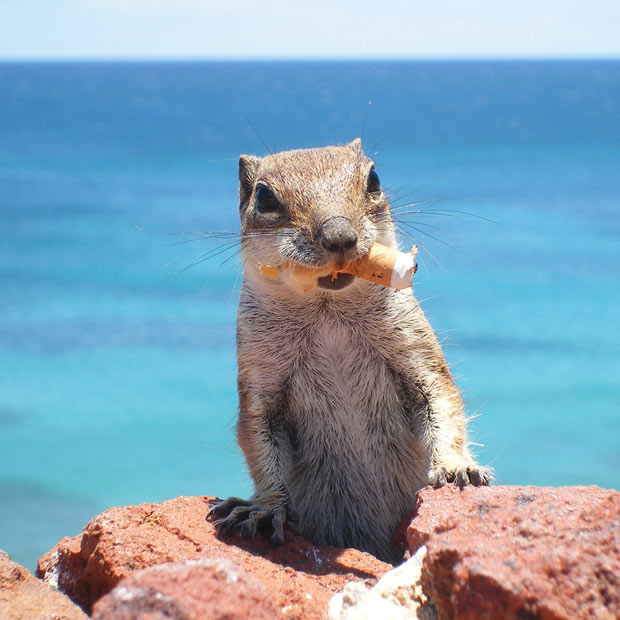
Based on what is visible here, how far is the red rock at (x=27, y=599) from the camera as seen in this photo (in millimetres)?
3764

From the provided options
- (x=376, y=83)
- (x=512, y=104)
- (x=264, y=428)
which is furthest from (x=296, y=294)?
(x=376, y=83)

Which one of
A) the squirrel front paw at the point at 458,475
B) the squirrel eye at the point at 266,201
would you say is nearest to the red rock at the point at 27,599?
the squirrel front paw at the point at 458,475

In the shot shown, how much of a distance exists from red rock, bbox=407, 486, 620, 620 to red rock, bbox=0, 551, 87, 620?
5.36 ft

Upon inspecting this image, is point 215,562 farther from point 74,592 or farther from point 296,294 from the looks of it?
point 296,294

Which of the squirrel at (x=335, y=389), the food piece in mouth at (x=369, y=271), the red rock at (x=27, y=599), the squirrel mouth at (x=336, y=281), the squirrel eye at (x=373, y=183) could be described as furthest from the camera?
the squirrel eye at (x=373, y=183)

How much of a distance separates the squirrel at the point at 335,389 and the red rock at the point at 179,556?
1.05 feet

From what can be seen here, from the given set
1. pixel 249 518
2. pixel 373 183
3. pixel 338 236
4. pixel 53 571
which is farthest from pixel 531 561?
pixel 373 183

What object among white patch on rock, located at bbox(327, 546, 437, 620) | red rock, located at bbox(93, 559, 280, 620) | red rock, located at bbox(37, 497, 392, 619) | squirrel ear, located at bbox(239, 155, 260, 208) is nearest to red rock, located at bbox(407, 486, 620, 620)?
white patch on rock, located at bbox(327, 546, 437, 620)

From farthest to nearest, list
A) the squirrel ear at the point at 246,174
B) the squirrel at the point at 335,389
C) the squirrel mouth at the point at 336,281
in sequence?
1. the squirrel ear at the point at 246,174
2. the squirrel at the point at 335,389
3. the squirrel mouth at the point at 336,281

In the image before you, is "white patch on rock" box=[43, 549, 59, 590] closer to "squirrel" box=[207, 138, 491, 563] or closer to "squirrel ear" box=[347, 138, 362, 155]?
"squirrel" box=[207, 138, 491, 563]

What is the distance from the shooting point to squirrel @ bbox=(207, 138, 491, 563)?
5500 mm

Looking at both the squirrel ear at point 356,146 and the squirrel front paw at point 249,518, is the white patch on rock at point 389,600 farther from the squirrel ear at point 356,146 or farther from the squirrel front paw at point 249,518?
the squirrel ear at point 356,146

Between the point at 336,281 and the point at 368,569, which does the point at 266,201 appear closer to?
the point at 336,281

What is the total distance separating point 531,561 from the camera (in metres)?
2.91
